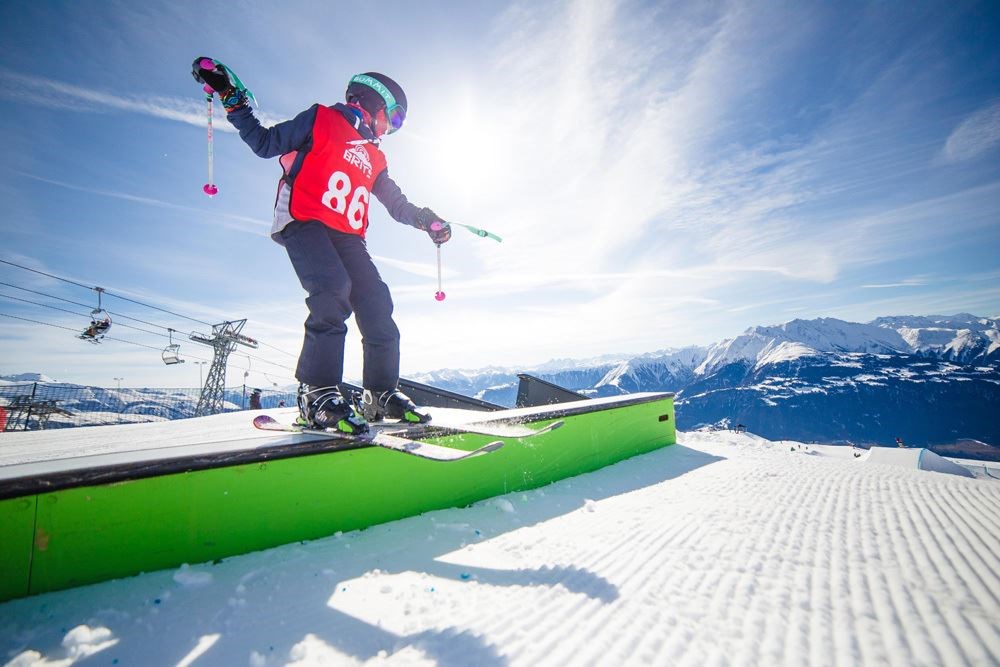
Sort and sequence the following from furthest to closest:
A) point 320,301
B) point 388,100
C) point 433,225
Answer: point 433,225 < point 388,100 < point 320,301

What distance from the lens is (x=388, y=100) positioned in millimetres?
3072

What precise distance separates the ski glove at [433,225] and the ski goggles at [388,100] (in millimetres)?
704

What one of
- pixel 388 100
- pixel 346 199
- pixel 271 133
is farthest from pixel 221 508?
pixel 388 100

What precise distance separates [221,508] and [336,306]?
1.20 metres

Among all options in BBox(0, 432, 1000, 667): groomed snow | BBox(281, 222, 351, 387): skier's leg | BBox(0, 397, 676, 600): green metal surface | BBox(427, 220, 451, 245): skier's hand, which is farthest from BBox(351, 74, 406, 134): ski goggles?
BBox(0, 432, 1000, 667): groomed snow

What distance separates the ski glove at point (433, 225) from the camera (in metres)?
3.48

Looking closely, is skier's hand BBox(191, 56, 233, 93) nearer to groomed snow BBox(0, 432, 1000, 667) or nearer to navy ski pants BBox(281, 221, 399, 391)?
navy ski pants BBox(281, 221, 399, 391)

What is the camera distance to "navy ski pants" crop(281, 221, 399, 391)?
7.90ft

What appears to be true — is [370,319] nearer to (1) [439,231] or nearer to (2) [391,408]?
(2) [391,408]

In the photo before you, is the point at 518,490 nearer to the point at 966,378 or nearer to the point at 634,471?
the point at 634,471

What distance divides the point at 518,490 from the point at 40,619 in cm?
249

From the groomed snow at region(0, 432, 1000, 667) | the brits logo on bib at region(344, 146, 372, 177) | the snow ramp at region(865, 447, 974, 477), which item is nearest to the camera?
the groomed snow at region(0, 432, 1000, 667)

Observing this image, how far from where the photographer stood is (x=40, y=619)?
1.37 m

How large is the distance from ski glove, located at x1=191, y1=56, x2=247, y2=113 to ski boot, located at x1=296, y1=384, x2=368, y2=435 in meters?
1.79
